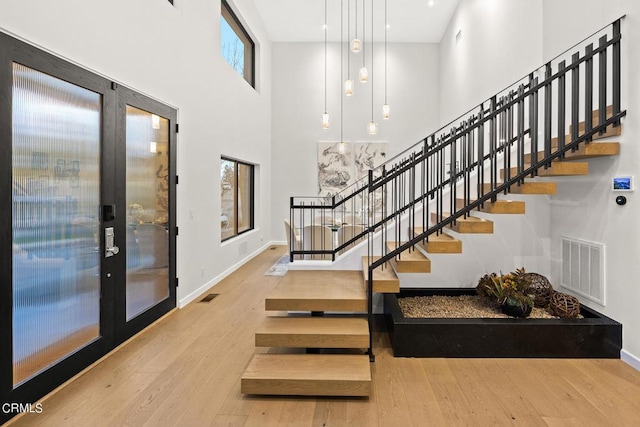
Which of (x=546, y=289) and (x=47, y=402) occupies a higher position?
(x=546, y=289)

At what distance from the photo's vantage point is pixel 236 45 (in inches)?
286

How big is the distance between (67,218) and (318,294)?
2127 mm

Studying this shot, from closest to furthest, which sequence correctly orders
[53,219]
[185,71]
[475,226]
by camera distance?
[53,219], [475,226], [185,71]

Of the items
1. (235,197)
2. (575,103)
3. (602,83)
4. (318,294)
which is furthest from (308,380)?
(235,197)

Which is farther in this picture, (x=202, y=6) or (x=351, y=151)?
(x=351, y=151)

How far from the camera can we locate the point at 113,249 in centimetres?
323

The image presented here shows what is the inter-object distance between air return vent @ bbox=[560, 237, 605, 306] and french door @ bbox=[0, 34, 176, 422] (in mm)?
4478

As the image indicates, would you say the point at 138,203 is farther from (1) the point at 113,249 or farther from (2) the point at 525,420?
(2) the point at 525,420

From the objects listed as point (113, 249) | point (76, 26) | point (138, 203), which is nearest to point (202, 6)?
point (76, 26)

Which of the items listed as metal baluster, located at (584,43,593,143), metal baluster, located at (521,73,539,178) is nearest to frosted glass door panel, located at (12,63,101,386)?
metal baluster, located at (521,73,539,178)

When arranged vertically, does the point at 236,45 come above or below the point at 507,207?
above

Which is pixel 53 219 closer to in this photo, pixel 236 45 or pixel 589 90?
pixel 589 90

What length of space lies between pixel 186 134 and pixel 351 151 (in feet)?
18.5

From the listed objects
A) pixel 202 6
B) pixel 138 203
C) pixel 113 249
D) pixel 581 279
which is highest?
pixel 202 6
